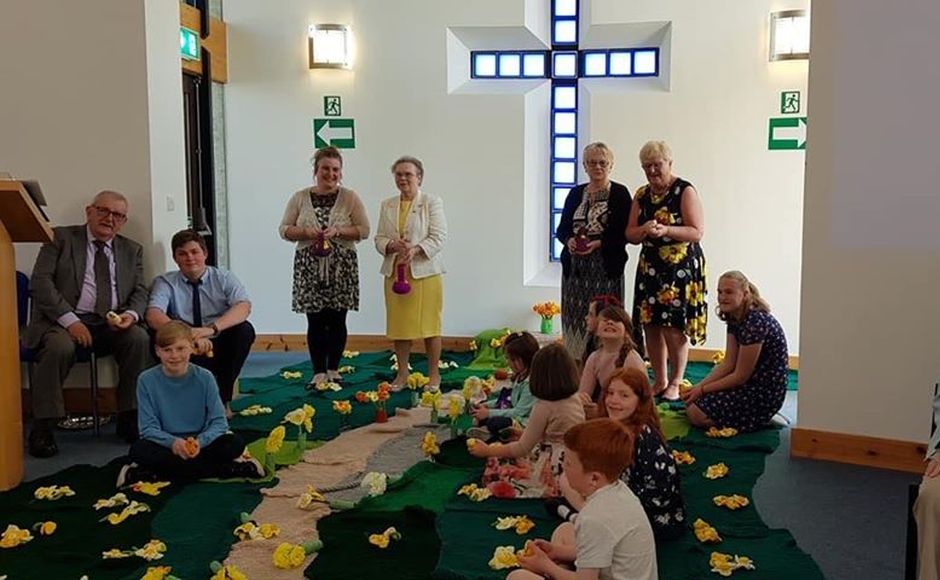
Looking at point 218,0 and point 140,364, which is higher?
point 218,0

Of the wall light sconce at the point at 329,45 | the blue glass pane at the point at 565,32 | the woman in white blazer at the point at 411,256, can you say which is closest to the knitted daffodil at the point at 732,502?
the woman in white blazer at the point at 411,256

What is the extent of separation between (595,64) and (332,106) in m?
2.13

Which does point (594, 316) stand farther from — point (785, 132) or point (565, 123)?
point (565, 123)

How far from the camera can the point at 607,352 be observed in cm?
430

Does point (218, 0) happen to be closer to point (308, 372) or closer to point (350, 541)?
point (308, 372)

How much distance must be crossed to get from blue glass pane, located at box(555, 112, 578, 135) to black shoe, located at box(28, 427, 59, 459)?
4627 millimetres

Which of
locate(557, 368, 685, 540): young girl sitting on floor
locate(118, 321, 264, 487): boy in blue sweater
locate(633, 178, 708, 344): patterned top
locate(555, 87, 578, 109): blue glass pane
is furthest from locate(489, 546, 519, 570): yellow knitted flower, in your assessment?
locate(555, 87, 578, 109): blue glass pane

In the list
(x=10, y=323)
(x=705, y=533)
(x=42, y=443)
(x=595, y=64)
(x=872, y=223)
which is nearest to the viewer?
(x=705, y=533)

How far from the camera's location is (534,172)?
7.50m

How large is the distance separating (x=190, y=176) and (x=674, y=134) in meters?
3.65

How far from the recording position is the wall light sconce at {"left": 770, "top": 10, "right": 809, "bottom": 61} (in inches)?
261

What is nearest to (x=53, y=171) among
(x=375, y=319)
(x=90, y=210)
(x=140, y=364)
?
(x=90, y=210)

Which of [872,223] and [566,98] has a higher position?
[566,98]

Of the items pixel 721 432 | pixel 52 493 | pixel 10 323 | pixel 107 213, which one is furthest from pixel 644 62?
pixel 52 493
